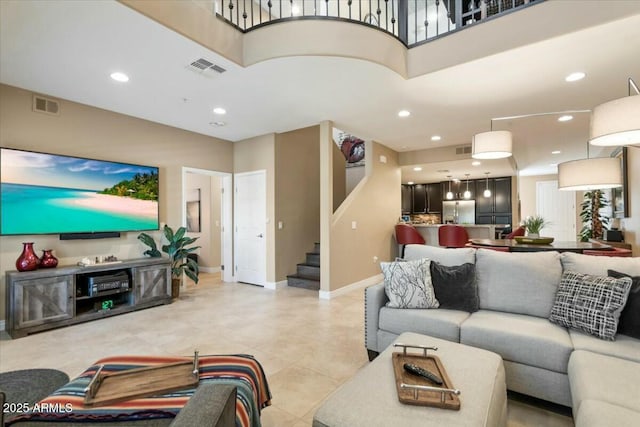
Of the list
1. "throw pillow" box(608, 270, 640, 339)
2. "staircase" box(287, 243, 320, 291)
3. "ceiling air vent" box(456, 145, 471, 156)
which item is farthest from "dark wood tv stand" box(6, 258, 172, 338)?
"ceiling air vent" box(456, 145, 471, 156)

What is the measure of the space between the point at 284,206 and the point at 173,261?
6.67 feet

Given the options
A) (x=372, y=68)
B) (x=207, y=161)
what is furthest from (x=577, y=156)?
(x=207, y=161)

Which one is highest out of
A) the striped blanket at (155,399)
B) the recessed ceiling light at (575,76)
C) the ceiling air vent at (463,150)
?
the recessed ceiling light at (575,76)

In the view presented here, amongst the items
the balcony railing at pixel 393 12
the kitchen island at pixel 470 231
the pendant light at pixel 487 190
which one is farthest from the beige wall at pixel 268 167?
the pendant light at pixel 487 190

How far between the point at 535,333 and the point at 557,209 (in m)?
10.2

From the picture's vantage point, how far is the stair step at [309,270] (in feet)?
17.9

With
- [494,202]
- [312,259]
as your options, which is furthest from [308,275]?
[494,202]

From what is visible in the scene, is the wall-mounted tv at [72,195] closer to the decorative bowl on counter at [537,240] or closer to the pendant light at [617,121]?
the pendant light at [617,121]

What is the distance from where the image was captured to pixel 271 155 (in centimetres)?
544

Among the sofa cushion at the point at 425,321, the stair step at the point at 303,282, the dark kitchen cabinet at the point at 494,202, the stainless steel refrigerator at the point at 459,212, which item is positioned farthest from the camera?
the stainless steel refrigerator at the point at 459,212

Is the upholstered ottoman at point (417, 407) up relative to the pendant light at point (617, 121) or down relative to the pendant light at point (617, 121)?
down

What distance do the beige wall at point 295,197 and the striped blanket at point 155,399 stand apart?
378cm

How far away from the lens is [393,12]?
11.0 ft

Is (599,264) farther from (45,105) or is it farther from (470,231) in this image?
(45,105)
